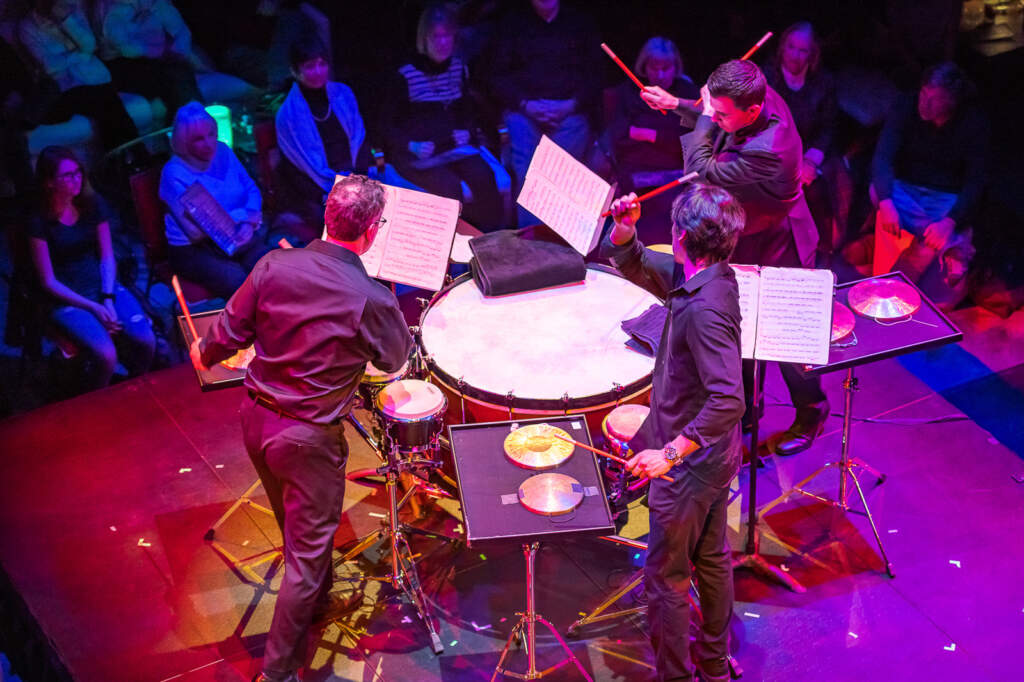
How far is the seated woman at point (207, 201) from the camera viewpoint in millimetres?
5598

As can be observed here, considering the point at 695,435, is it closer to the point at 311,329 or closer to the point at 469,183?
the point at 311,329

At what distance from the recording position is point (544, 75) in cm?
665

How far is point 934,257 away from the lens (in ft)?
21.0

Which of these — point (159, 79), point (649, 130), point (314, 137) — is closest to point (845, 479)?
point (649, 130)

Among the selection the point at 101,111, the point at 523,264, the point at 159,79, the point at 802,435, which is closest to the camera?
the point at 523,264

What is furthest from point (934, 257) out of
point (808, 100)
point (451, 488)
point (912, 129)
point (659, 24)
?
point (451, 488)

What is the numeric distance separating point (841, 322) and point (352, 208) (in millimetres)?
2155

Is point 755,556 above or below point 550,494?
below

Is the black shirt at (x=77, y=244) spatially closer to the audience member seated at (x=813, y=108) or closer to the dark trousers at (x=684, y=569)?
the dark trousers at (x=684, y=569)

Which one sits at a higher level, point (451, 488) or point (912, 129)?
point (912, 129)

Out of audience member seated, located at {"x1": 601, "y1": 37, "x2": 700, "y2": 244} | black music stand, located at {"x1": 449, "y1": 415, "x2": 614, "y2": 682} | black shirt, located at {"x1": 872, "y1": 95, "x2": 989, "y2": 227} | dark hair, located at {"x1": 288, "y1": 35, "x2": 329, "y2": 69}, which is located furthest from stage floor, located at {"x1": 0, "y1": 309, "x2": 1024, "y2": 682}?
audience member seated, located at {"x1": 601, "y1": 37, "x2": 700, "y2": 244}

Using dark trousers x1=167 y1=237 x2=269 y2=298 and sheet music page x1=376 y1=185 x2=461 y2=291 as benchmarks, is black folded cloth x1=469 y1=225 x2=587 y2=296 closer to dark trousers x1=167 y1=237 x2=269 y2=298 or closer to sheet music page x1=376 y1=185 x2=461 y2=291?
sheet music page x1=376 y1=185 x2=461 y2=291

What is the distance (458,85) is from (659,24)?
1530mm

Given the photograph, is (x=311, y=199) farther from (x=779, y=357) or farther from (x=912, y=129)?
(x=912, y=129)
